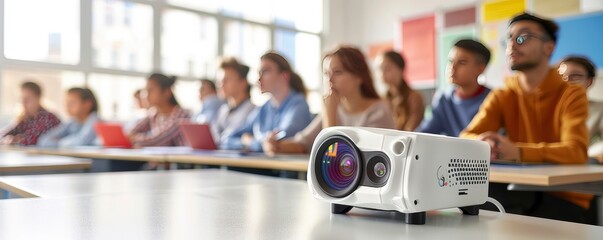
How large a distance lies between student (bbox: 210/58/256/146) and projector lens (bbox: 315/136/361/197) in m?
2.93

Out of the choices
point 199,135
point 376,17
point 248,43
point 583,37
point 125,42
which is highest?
point 376,17

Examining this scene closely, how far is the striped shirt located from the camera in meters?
4.16

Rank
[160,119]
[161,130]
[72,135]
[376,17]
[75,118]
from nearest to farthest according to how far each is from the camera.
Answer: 1. [161,130]
2. [160,119]
3. [72,135]
4. [75,118]
5. [376,17]

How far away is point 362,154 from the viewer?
3.02 feet

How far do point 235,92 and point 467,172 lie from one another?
318cm

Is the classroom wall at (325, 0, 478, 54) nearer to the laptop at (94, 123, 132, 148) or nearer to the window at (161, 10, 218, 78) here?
the window at (161, 10, 218, 78)

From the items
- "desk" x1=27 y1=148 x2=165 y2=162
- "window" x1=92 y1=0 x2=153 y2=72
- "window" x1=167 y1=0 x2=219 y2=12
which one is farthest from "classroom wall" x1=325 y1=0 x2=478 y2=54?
"desk" x1=27 y1=148 x2=165 y2=162

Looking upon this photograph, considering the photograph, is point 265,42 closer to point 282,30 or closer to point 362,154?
point 282,30

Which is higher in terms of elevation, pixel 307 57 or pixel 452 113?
pixel 307 57

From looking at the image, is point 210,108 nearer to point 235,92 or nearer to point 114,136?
point 235,92

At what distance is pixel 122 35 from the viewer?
6547mm

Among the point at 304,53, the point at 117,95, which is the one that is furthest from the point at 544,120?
the point at 304,53

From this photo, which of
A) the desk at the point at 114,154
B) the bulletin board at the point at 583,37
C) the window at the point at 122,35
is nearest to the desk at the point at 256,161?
the desk at the point at 114,154

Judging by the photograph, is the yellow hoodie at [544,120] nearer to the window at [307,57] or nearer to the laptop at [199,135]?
the laptop at [199,135]
